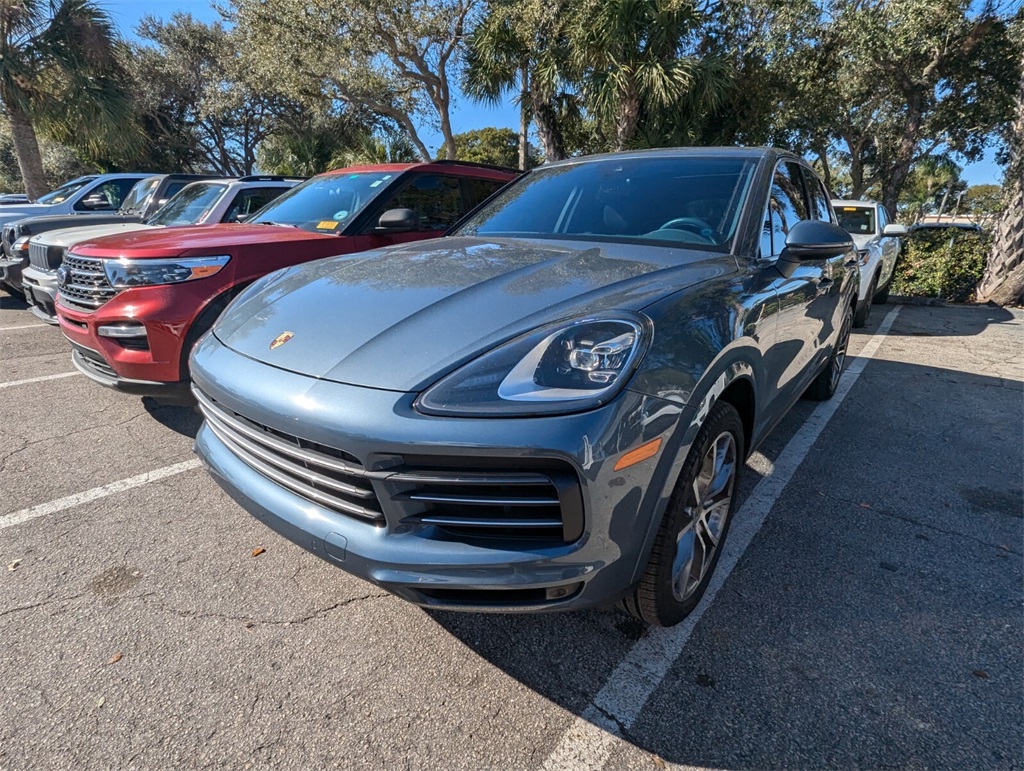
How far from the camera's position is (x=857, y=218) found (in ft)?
26.8

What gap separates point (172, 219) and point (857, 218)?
8853 millimetres

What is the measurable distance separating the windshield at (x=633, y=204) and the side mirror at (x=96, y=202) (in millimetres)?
8317

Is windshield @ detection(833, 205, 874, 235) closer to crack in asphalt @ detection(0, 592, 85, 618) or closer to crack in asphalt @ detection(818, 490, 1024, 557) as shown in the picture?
crack in asphalt @ detection(818, 490, 1024, 557)

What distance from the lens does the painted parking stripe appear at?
105 inches

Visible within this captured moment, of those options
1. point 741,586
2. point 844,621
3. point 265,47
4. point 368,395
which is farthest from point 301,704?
point 265,47

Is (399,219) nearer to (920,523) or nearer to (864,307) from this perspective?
(920,523)

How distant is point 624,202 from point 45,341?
6145mm

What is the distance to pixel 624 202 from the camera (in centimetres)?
282

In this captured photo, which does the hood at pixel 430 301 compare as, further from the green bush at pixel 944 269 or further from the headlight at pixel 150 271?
the green bush at pixel 944 269

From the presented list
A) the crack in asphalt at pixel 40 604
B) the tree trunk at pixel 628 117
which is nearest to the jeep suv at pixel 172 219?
the crack in asphalt at pixel 40 604

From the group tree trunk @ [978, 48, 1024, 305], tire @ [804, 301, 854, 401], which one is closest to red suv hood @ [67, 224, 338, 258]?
tire @ [804, 301, 854, 401]

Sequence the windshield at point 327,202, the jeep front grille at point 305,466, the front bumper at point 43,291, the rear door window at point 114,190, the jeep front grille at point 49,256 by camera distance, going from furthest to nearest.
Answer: the rear door window at point 114,190
the jeep front grille at point 49,256
the front bumper at point 43,291
the windshield at point 327,202
the jeep front grille at point 305,466

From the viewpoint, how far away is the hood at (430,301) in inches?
64.8

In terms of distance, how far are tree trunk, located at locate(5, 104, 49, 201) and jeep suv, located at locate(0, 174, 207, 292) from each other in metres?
3.42
